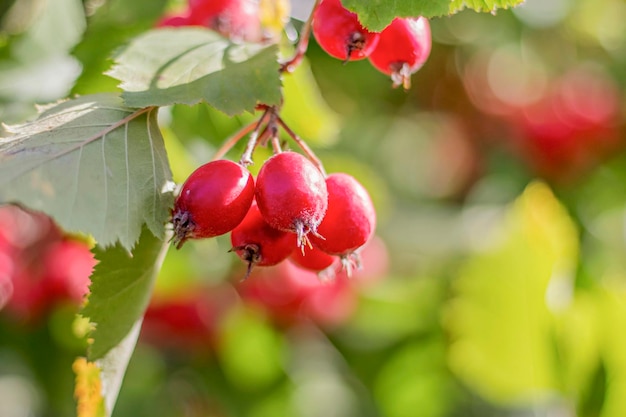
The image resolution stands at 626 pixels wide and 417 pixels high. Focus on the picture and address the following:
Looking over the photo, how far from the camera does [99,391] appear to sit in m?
1.79

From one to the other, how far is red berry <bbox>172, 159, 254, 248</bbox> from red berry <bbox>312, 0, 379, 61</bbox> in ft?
1.14

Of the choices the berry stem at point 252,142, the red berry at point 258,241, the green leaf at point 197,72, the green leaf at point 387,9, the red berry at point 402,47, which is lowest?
the red berry at point 258,241

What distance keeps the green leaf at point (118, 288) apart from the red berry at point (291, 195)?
32 centimetres

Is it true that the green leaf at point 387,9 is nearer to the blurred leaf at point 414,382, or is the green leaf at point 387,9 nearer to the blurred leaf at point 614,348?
the blurred leaf at point 614,348

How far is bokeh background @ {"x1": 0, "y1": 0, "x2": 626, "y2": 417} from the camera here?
248cm

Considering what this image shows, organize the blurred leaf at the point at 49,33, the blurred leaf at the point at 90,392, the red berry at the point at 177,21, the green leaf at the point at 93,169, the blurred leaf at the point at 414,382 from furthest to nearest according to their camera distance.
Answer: the blurred leaf at the point at 414,382 < the blurred leaf at the point at 49,33 < the red berry at the point at 177,21 < the blurred leaf at the point at 90,392 < the green leaf at the point at 93,169

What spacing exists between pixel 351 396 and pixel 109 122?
8.69 ft

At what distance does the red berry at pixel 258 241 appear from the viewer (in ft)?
4.94

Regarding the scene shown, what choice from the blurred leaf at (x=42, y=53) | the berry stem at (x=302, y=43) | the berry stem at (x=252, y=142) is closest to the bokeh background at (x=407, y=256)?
the blurred leaf at (x=42, y=53)

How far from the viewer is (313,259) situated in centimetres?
162

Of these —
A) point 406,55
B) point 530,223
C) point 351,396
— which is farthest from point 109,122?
point 351,396

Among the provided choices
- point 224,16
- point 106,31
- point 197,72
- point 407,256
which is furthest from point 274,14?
point 407,256

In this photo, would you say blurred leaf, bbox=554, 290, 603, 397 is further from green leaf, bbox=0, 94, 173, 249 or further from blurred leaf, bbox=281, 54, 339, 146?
green leaf, bbox=0, 94, 173, 249

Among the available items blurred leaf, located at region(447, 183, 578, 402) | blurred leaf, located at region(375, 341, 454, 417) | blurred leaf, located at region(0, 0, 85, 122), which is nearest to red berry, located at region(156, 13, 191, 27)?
blurred leaf, located at region(0, 0, 85, 122)
